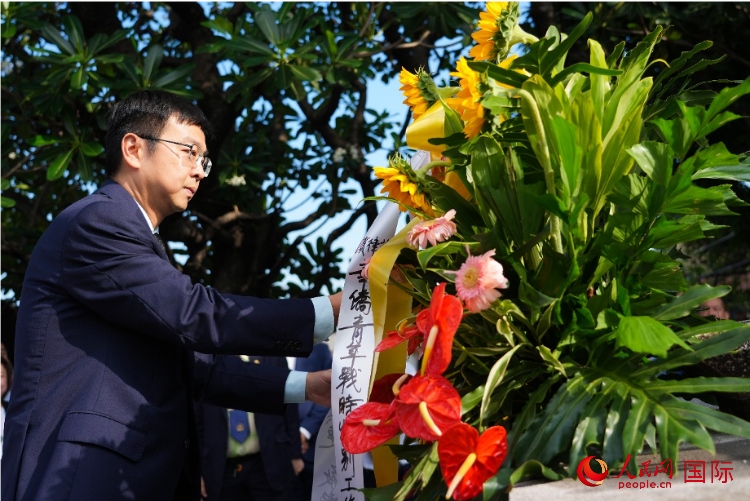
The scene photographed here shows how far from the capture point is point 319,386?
6.98 ft

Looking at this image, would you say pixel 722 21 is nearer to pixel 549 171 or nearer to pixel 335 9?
pixel 335 9

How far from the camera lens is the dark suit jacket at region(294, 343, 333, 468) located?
4488 millimetres

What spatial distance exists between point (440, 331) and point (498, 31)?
1.78 feet

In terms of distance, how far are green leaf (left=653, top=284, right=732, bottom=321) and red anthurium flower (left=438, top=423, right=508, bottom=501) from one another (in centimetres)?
32

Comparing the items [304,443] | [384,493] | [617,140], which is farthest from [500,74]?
[304,443]

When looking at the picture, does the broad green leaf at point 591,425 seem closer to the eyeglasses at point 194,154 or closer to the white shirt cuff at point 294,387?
the white shirt cuff at point 294,387

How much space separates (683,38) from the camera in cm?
493

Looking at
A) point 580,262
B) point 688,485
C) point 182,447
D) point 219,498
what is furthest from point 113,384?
point 219,498

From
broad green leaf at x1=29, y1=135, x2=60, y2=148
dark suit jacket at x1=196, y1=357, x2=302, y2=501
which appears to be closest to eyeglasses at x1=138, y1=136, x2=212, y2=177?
dark suit jacket at x1=196, y1=357, x2=302, y2=501

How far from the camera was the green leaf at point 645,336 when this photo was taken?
44.2 inches

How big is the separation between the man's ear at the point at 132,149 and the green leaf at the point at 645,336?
1.36 m

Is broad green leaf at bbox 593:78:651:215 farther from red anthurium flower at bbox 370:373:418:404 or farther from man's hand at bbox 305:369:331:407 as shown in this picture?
man's hand at bbox 305:369:331:407

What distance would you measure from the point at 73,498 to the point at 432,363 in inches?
37.0

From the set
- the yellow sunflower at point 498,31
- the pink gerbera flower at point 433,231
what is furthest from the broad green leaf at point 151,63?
the pink gerbera flower at point 433,231
